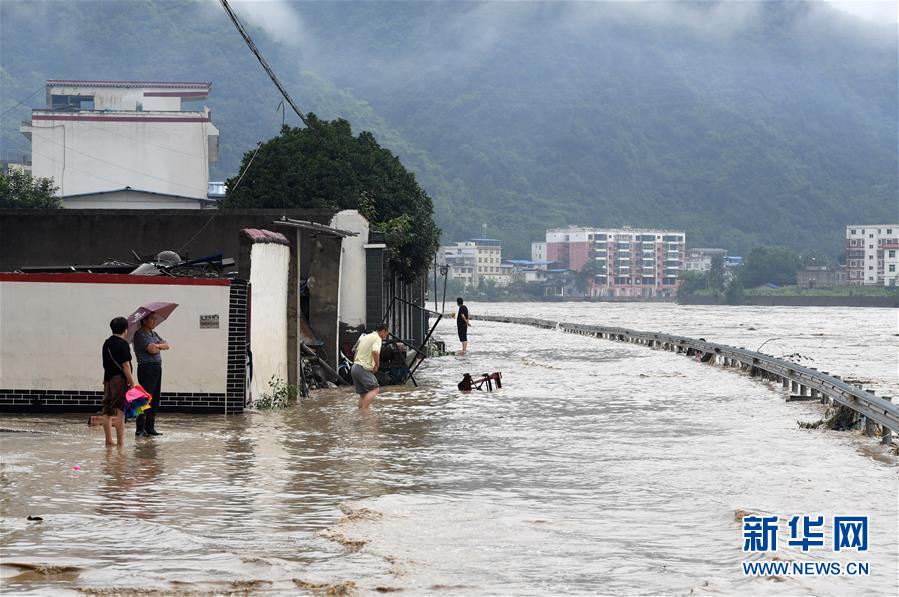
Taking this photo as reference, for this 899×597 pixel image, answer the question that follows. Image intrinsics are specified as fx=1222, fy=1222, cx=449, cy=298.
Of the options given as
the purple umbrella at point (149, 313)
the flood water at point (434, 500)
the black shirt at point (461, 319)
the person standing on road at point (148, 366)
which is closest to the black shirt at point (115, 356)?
the flood water at point (434, 500)

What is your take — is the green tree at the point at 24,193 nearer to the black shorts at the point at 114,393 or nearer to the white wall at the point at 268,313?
the white wall at the point at 268,313

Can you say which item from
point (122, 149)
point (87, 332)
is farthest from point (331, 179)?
point (122, 149)

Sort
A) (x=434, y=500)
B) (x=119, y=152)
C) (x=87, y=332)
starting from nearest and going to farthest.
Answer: (x=434, y=500) → (x=87, y=332) → (x=119, y=152)

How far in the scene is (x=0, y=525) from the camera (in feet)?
32.0

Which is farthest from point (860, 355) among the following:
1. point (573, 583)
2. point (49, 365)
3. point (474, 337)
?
point (573, 583)

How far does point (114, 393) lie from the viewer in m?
14.4

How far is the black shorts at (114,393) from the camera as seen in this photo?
14.4 metres

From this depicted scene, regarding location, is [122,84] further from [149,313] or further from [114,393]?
[114,393]

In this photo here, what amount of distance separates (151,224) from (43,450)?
47.7 feet

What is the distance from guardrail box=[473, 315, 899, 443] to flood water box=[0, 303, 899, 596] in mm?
478

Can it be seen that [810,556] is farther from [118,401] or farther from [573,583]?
[118,401]

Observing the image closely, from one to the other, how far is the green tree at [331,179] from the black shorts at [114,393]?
92.3 ft

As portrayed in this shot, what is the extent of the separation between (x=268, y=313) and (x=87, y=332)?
325 cm

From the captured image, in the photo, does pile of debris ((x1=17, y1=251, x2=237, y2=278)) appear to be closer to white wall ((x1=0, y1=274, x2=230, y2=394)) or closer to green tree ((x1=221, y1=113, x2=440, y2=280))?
white wall ((x1=0, y1=274, x2=230, y2=394))
